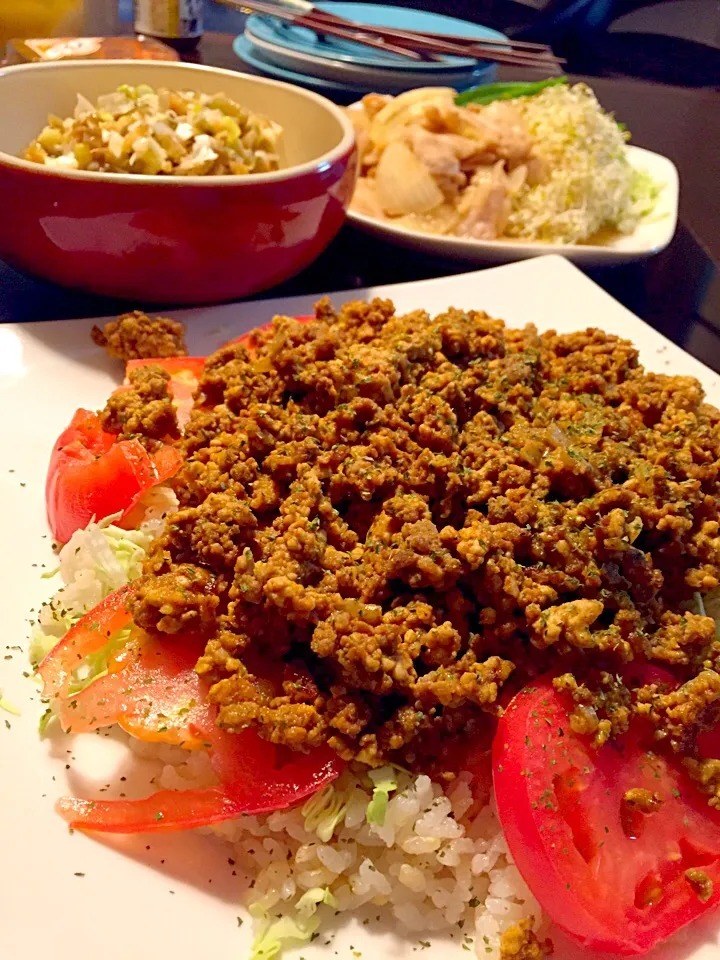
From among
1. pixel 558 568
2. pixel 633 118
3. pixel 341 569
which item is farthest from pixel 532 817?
pixel 633 118

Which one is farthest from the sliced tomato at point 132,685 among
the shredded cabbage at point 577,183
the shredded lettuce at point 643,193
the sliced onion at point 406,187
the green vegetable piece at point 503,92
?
the green vegetable piece at point 503,92

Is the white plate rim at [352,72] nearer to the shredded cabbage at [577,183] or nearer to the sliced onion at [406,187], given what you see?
the shredded cabbage at [577,183]

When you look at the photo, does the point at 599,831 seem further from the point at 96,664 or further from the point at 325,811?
the point at 96,664

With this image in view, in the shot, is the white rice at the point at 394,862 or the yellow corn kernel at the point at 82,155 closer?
the white rice at the point at 394,862

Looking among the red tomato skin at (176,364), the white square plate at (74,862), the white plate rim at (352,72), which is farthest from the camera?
the white plate rim at (352,72)

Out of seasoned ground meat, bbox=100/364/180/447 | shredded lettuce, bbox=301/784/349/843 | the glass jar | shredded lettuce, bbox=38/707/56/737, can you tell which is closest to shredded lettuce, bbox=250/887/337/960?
shredded lettuce, bbox=301/784/349/843

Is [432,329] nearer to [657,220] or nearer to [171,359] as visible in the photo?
[171,359]

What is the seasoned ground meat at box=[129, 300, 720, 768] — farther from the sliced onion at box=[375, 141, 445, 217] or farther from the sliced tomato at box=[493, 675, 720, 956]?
the sliced onion at box=[375, 141, 445, 217]
